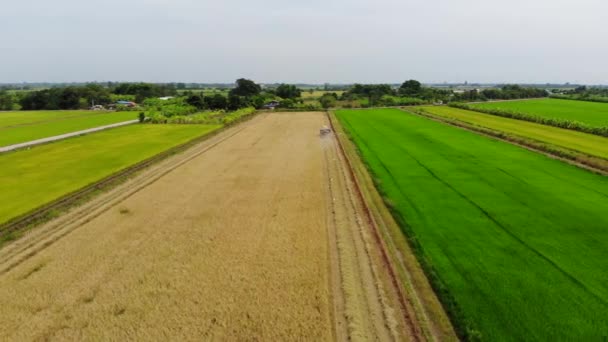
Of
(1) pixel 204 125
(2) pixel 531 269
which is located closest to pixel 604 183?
(2) pixel 531 269

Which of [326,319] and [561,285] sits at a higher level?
[561,285]

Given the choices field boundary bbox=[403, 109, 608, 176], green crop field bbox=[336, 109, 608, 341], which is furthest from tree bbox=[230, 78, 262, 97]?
green crop field bbox=[336, 109, 608, 341]

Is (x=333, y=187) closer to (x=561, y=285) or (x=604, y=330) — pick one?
(x=561, y=285)

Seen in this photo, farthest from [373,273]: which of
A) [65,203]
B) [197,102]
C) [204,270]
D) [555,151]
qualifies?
[197,102]

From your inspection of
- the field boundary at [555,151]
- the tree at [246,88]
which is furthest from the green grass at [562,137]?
the tree at [246,88]

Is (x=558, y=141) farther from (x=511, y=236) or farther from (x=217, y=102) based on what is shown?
(x=217, y=102)

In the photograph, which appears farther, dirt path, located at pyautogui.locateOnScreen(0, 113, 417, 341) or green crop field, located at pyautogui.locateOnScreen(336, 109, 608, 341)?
dirt path, located at pyautogui.locateOnScreen(0, 113, 417, 341)

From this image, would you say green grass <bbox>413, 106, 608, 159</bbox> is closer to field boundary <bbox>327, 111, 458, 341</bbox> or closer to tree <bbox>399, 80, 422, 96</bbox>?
field boundary <bbox>327, 111, 458, 341</bbox>
